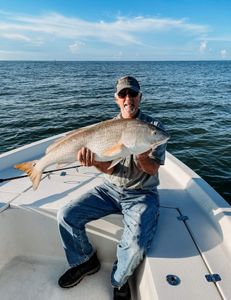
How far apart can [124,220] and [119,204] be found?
0.22 meters

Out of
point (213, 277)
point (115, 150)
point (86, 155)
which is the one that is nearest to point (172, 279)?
point (213, 277)

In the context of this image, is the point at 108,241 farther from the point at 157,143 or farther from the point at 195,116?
the point at 195,116

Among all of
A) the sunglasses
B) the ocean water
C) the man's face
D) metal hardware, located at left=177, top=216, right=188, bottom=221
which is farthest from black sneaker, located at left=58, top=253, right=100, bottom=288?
the ocean water

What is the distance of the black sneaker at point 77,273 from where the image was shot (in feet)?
11.2

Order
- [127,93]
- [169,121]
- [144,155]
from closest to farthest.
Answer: [144,155]
[127,93]
[169,121]

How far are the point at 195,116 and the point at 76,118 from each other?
242 inches

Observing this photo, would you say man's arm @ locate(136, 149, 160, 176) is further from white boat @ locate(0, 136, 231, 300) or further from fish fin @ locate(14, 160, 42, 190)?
fish fin @ locate(14, 160, 42, 190)

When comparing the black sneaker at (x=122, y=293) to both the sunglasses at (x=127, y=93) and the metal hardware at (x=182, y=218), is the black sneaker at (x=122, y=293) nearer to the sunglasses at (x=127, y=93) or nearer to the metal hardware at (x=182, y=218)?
the metal hardware at (x=182, y=218)

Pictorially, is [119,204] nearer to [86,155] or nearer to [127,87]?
[86,155]

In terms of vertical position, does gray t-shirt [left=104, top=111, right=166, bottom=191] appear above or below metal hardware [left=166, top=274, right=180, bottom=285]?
above

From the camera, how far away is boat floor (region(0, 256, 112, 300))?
3354mm

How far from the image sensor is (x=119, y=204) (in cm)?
341

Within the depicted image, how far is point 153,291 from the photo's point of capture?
100 inches

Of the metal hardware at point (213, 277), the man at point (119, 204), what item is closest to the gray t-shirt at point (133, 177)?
the man at point (119, 204)
